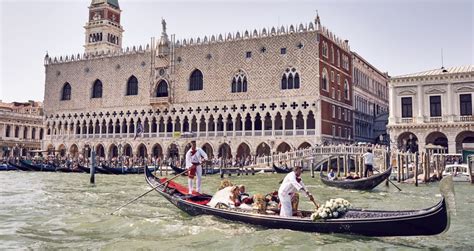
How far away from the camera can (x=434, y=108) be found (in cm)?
2194

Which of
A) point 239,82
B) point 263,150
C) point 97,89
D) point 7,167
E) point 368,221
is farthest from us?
point 97,89

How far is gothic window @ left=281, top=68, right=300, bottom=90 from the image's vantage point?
982 inches

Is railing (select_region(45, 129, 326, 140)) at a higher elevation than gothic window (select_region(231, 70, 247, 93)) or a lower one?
lower

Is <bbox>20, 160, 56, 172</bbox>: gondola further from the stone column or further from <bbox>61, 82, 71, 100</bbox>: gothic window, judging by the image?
the stone column

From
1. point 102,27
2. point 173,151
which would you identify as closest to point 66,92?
point 173,151

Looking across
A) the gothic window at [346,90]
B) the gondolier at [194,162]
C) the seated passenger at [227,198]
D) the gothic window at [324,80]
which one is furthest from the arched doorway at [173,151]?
the seated passenger at [227,198]

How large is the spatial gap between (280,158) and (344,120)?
693 cm

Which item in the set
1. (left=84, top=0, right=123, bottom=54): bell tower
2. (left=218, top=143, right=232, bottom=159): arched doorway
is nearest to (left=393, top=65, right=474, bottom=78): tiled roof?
(left=218, top=143, right=232, bottom=159): arched doorway

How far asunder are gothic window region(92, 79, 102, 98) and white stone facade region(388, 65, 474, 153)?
19.1m

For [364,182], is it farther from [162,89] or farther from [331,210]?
[162,89]

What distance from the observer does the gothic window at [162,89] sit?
29.1 metres

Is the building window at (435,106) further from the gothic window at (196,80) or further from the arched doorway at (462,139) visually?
the gothic window at (196,80)

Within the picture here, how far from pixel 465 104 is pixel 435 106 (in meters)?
1.27

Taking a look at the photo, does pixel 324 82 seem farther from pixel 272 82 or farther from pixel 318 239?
pixel 318 239
